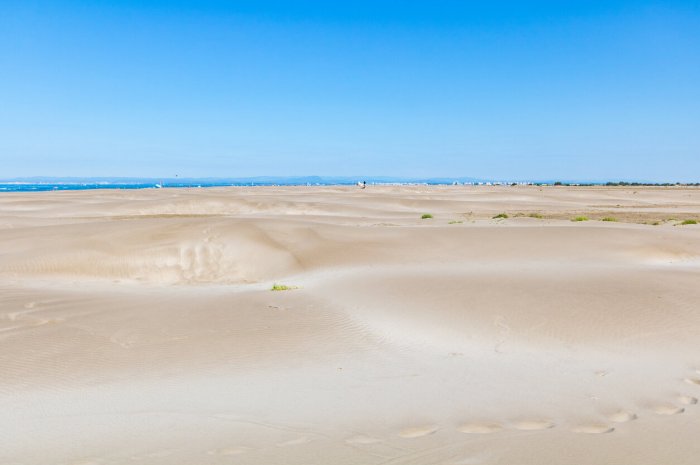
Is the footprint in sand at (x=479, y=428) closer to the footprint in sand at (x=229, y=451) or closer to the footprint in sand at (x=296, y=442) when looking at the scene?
the footprint in sand at (x=296, y=442)

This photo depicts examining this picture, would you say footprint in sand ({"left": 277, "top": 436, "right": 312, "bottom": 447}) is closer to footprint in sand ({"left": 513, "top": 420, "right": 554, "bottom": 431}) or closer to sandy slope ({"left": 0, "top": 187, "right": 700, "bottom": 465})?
sandy slope ({"left": 0, "top": 187, "right": 700, "bottom": 465})

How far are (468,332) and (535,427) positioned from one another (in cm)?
341

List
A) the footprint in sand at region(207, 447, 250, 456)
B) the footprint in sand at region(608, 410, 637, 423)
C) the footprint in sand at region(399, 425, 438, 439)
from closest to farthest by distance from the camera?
the footprint in sand at region(207, 447, 250, 456) < the footprint in sand at region(399, 425, 438, 439) < the footprint in sand at region(608, 410, 637, 423)

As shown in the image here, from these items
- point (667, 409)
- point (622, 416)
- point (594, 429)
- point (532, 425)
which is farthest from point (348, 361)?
point (667, 409)

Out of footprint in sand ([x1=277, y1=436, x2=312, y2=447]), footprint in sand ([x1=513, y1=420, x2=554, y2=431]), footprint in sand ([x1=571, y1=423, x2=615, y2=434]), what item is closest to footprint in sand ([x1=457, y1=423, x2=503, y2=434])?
footprint in sand ([x1=513, y1=420, x2=554, y2=431])

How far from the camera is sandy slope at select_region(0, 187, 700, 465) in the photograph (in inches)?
159

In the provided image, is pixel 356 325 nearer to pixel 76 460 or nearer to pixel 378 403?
pixel 378 403

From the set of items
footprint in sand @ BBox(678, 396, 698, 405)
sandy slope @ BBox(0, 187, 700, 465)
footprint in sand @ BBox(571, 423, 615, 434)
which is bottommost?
sandy slope @ BBox(0, 187, 700, 465)

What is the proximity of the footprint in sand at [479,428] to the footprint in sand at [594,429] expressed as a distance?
0.64 meters

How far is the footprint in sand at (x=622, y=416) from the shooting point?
4426 mm

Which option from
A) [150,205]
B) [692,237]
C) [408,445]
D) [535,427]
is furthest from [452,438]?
[150,205]

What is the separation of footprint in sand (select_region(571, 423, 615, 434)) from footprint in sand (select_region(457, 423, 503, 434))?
0.64 m

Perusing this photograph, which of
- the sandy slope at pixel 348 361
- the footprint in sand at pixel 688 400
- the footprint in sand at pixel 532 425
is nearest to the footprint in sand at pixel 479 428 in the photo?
the sandy slope at pixel 348 361

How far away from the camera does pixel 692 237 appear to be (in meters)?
17.7
